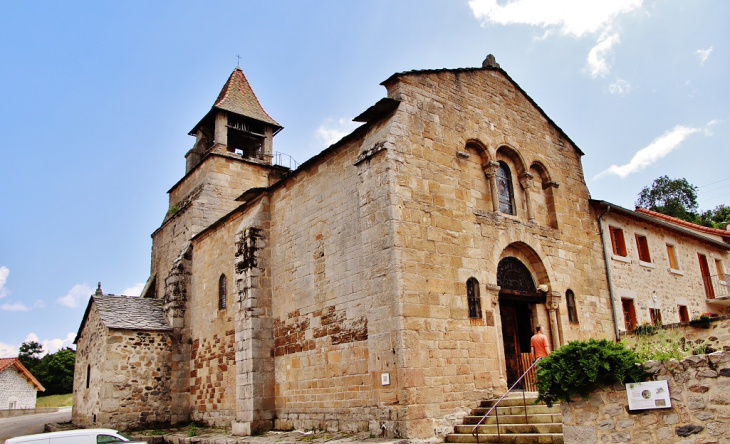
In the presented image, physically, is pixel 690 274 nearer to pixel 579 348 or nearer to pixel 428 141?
pixel 428 141

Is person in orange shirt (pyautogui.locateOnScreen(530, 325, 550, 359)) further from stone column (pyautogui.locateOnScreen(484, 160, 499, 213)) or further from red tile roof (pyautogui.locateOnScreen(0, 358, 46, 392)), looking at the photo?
red tile roof (pyautogui.locateOnScreen(0, 358, 46, 392))

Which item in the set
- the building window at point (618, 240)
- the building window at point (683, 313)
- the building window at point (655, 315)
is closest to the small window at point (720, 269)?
the building window at point (683, 313)

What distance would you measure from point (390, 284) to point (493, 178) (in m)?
4.29

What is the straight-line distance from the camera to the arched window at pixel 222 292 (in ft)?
55.6

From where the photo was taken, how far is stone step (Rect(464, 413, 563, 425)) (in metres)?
9.33

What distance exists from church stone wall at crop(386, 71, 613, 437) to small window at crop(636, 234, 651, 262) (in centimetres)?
293

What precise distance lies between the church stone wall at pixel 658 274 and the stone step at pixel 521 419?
6842 mm

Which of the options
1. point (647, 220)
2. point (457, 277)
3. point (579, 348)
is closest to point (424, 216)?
point (457, 277)

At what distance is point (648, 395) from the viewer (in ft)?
20.9

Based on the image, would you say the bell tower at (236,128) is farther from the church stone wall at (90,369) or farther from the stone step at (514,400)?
the stone step at (514,400)

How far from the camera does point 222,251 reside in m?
17.4

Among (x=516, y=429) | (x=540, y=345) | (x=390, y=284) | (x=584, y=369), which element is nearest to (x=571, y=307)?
(x=540, y=345)

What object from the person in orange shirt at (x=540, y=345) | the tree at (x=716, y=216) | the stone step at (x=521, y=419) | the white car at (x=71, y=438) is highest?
the tree at (x=716, y=216)

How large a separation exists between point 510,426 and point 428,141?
593 cm
